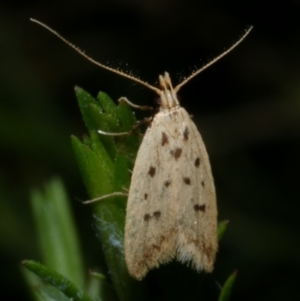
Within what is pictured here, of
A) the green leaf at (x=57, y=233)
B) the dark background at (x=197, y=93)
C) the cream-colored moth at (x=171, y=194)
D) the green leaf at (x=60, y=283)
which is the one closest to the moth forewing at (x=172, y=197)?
the cream-colored moth at (x=171, y=194)

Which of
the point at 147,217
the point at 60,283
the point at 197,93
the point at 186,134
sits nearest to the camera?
the point at 60,283

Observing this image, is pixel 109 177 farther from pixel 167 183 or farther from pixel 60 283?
pixel 167 183

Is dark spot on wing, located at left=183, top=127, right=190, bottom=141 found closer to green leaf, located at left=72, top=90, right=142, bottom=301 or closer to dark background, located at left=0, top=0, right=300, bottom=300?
green leaf, located at left=72, top=90, right=142, bottom=301

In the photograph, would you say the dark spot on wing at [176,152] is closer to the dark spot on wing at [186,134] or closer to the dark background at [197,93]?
the dark spot on wing at [186,134]

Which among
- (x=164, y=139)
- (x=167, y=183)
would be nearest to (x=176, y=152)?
(x=164, y=139)

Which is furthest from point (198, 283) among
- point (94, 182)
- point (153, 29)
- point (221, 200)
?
point (153, 29)

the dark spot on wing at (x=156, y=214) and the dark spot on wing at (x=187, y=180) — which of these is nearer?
the dark spot on wing at (x=156, y=214)
